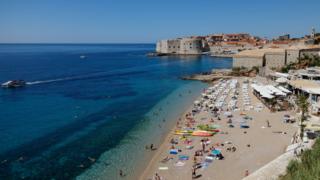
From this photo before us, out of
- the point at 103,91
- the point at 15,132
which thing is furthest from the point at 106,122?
the point at 103,91

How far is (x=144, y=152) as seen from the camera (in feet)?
81.5

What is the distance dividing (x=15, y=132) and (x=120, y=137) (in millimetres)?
10041

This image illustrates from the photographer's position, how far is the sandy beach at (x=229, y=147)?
808 inches

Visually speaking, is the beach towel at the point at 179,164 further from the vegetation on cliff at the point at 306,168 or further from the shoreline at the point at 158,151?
the vegetation on cliff at the point at 306,168

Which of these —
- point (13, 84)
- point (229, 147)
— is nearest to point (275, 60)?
point (229, 147)


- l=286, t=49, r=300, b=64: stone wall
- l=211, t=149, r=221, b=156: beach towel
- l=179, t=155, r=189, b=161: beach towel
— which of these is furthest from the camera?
l=286, t=49, r=300, b=64: stone wall

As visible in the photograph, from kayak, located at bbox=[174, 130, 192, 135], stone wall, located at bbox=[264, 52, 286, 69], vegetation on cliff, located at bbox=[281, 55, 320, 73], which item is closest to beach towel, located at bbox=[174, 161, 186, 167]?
kayak, located at bbox=[174, 130, 192, 135]

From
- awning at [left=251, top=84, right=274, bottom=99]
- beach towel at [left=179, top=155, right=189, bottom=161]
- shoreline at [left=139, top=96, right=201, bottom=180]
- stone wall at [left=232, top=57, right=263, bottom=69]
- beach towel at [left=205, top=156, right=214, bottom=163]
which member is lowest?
shoreline at [left=139, top=96, right=201, bottom=180]

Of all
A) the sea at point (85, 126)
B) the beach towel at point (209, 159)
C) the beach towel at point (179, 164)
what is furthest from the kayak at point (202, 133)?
the beach towel at point (179, 164)

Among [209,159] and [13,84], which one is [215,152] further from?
[13,84]

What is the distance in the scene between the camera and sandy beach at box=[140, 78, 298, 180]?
20.5m

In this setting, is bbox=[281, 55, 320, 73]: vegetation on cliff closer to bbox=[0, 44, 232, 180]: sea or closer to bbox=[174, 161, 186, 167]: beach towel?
bbox=[0, 44, 232, 180]: sea

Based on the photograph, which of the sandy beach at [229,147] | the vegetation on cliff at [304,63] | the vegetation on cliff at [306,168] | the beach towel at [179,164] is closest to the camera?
the vegetation on cliff at [306,168]

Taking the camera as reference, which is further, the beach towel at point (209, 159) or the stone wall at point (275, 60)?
the stone wall at point (275, 60)
